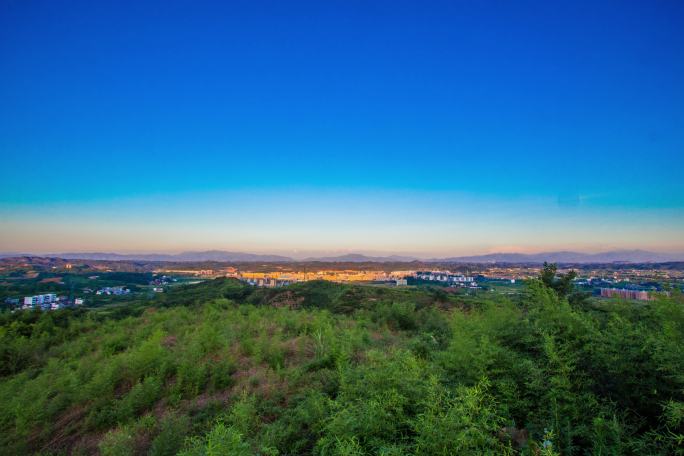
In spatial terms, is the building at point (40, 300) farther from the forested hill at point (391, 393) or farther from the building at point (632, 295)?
the building at point (632, 295)

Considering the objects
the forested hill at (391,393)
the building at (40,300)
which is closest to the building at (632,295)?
the forested hill at (391,393)

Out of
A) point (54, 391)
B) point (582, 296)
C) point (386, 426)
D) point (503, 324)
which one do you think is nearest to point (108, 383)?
point (54, 391)

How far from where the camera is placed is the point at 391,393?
4.97 m

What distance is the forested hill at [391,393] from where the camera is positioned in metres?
3.88

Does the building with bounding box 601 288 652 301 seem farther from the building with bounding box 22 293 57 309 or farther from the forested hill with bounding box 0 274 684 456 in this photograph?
the building with bounding box 22 293 57 309

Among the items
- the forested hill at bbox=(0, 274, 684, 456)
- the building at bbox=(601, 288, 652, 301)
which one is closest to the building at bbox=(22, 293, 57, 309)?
the forested hill at bbox=(0, 274, 684, 456)

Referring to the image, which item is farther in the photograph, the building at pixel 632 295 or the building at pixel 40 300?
the building at pixel 40 300

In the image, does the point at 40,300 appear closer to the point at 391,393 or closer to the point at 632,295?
the point at 391,393

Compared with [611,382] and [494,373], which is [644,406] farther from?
[494,373]

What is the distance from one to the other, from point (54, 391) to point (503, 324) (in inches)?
539

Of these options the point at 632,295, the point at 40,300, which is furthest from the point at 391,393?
the point at 40,300

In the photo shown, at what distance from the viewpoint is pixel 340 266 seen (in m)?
83.8

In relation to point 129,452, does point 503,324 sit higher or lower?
higher

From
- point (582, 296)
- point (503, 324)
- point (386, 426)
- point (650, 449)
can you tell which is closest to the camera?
point (650, 449)
